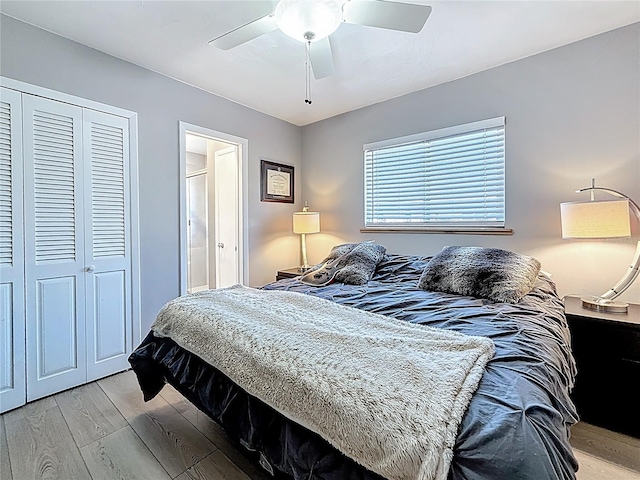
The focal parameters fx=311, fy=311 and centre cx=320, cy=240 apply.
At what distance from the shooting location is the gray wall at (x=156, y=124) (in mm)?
2152

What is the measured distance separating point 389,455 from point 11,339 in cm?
255

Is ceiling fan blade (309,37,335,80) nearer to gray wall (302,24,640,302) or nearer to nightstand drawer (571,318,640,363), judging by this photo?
gray wall (302,24,640,302)

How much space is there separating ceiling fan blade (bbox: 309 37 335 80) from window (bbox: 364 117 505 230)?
134 cm

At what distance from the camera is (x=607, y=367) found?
6.02 ft

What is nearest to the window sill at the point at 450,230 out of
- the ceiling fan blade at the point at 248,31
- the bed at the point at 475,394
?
the bed at the point at 475,394

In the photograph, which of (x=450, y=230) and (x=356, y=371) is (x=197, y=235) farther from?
(x=356, y=371)

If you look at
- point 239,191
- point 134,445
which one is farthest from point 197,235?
point 134,445

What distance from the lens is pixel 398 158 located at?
10.8ft

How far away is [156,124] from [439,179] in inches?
105

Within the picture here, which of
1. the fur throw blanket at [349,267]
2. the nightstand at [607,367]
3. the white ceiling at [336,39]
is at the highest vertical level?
the white ceiling at [336,39]

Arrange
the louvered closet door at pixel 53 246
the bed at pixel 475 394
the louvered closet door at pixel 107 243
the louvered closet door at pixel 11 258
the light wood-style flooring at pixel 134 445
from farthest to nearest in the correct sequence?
the louvered closet door at pixel 107 243, the louvered closet door at pixel 53 246, the louvered closet door at pixel 11 258, the light wood-style flooring at pixel 134 445, the bed at pixel 475 394

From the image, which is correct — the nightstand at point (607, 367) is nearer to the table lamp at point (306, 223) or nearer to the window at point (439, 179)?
the window at point (439, 179)

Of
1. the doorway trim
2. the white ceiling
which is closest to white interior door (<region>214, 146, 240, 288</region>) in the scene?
the doorway trim

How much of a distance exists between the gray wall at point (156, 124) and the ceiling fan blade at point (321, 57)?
4.91 feet
